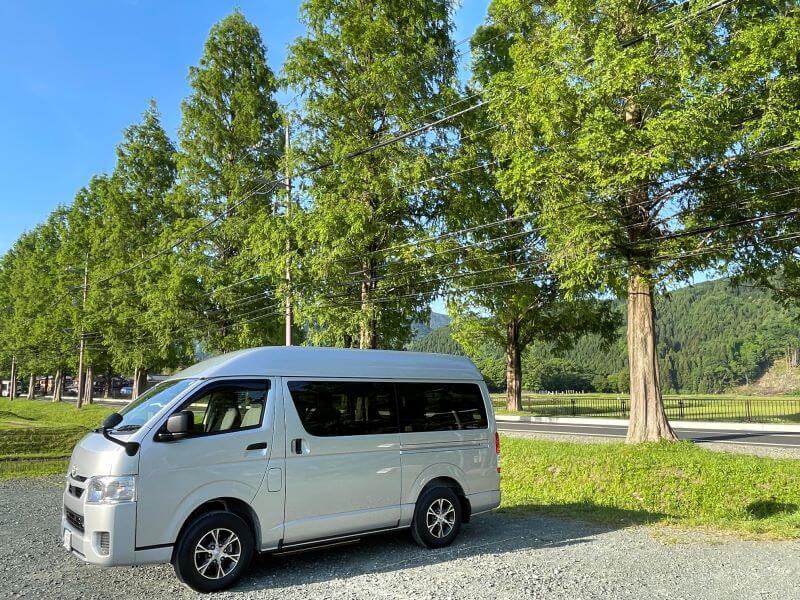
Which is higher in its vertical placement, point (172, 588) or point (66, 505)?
point (66, 505)

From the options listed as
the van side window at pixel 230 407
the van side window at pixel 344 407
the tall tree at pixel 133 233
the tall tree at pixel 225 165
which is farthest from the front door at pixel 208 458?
the tall tree at pixel 133 233

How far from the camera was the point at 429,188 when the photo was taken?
57.3 ft

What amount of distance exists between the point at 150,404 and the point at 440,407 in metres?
3.38

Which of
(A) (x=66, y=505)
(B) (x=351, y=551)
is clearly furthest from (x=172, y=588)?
(B) (x=351, y=551)

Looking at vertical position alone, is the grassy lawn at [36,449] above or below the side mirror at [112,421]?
below

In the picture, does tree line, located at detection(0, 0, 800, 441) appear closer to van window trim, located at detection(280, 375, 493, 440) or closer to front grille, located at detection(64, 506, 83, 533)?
van window trim, located at detection(280, 375, 493, 440)

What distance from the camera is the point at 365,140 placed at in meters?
17.6

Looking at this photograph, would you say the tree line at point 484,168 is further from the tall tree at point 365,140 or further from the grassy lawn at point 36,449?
the grassy lawn at point 36,449

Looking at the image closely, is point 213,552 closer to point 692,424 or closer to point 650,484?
point 650,484

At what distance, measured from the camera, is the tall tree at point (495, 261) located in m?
17.7

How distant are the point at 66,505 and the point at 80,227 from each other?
153ft

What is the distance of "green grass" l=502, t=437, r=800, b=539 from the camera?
10500 millimetres

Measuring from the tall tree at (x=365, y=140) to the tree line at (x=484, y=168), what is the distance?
0.22 feet

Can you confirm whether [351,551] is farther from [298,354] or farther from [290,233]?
[290,233]
